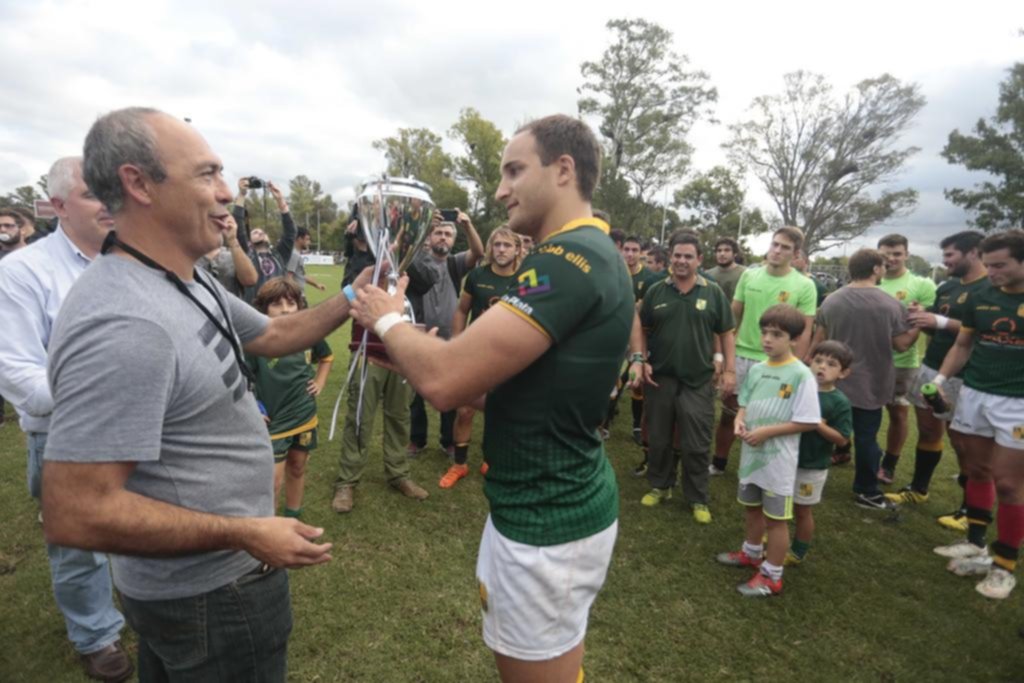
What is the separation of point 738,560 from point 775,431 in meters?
1.15

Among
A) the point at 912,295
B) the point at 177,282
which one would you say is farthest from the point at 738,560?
the point at 177,282

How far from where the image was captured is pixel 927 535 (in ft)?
14.8

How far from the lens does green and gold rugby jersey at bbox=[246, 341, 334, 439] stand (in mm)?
3590

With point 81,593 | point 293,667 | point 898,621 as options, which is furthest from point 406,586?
point 898,621

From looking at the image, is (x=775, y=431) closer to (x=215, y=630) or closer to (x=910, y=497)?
(x=910, y=497)

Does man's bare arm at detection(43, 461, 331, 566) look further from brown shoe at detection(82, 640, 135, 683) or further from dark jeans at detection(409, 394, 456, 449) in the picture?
dark jeans at detection(409, 394, 456, 449)

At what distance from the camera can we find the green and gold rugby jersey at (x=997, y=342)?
12.1 ft

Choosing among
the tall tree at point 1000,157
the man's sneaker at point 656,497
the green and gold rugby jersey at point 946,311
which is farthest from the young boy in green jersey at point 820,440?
the tall tree at point 1000,157

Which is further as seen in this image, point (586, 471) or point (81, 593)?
point (81, 593)

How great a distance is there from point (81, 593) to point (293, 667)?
45.1 inches

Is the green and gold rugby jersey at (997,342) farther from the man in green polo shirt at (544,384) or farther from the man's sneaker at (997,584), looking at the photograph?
the man in green polo shirt at (544,384)

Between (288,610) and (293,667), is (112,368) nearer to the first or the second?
(288,610)

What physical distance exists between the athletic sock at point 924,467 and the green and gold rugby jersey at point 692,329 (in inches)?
93.5

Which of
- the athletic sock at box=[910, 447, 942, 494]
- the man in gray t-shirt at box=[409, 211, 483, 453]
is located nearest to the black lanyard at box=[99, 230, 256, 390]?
the man in gray t-shirt at box=[409, 211, 483, 453]
